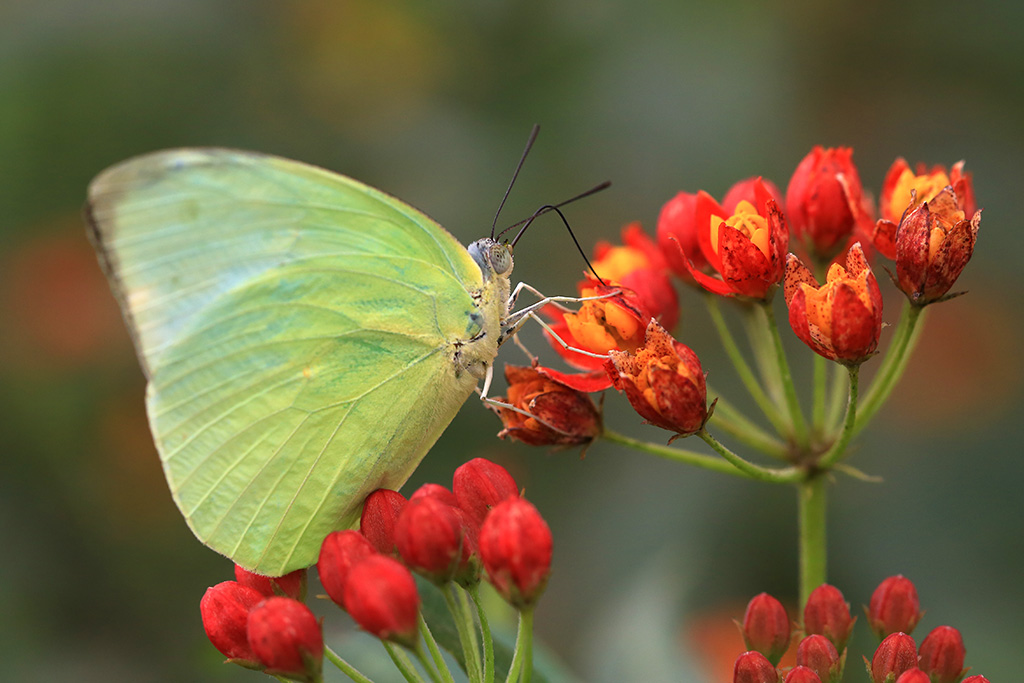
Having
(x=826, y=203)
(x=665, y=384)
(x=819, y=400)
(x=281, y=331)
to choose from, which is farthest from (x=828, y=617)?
(x=281, y=331)

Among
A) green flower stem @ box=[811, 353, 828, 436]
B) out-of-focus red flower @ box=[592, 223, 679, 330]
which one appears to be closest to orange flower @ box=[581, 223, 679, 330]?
out-of-focus red flower @ box=[592, 223, 679, 330]

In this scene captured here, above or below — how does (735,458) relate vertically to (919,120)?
below

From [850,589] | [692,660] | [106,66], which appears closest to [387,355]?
[692,660]

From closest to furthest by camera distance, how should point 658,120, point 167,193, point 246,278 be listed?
point 167,193 → point 246,278 → point 658,120

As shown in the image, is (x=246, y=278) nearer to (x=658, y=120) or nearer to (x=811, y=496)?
(x=811, y=496)

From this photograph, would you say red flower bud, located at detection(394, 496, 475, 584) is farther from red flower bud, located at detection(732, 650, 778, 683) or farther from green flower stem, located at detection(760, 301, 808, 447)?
green flower stem, located at detection(760, 301, 808, 447)

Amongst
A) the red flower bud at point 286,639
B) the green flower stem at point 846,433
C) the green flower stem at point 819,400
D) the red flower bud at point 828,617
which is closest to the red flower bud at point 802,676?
the red flower bud at point 828,617

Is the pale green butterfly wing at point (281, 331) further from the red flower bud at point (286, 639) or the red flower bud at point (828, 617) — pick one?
the red flower bud at point (828, 617)
